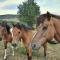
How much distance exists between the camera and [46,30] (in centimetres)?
435

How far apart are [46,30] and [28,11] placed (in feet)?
19.8

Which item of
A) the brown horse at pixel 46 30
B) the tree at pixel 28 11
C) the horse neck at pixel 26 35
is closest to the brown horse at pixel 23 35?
the horse neck at pixel 26 35

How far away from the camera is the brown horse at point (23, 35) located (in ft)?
23.8

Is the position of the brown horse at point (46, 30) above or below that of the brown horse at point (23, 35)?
above

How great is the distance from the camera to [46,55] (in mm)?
8477

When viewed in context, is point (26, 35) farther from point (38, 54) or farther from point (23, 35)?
point (38, 54)

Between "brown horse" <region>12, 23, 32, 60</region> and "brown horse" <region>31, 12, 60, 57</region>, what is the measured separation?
287 centimetres

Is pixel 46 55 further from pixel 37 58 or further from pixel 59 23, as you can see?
pixel 59 23

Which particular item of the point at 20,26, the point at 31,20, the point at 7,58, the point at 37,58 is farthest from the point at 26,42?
the point at 31,20

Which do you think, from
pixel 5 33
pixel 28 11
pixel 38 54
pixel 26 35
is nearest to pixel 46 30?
pixel 26 35

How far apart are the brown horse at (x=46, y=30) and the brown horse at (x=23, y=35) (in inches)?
113

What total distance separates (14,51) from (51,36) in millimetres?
5455

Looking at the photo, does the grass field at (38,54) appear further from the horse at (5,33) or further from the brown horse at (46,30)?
the brown horse at (46,30)

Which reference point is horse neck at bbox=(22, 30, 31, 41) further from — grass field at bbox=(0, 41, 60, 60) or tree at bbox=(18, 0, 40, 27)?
tree at bbox=(18, 0, 40, 27)
